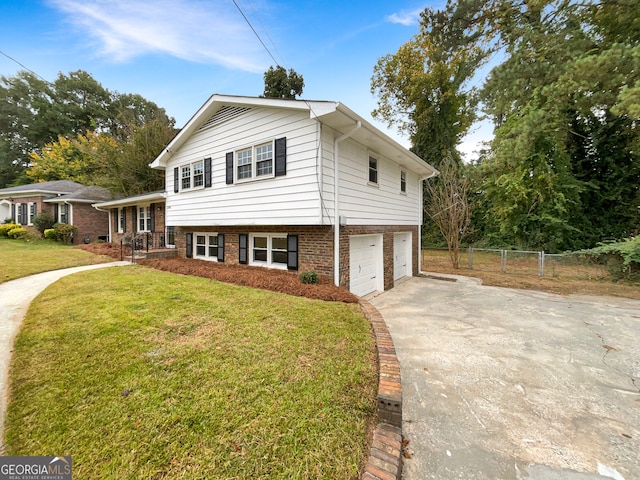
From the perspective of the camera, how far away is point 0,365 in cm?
294

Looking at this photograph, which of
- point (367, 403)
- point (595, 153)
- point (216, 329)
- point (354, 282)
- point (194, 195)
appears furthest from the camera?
point (595, 153)

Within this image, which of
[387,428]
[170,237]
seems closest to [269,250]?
[387,428]

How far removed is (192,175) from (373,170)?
21.9 ft

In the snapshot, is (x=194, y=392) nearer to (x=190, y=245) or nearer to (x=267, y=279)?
(x=267, y=279)

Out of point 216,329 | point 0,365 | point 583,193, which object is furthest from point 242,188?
point 583,193

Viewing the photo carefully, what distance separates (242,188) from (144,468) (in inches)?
271

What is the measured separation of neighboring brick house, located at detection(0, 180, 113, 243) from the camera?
17609 mm

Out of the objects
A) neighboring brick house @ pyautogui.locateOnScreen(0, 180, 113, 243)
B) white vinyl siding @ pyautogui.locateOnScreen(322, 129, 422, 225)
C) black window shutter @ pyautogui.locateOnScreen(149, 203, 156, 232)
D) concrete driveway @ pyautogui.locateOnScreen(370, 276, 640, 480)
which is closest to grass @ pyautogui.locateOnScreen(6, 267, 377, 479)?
concrete driveway @ pyautogui.locateOnScreen(370, 276, 640, 480)

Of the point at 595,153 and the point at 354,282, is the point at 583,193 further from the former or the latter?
the point at 354,282

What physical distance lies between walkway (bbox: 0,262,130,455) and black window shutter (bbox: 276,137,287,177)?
5573 millimetres

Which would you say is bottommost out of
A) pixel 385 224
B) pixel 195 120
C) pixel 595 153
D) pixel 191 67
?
pixel 385 224

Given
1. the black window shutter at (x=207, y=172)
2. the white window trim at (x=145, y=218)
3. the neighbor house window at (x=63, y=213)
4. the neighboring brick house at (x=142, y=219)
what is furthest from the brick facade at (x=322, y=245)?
the neighbor house window at (x=63, y=213)

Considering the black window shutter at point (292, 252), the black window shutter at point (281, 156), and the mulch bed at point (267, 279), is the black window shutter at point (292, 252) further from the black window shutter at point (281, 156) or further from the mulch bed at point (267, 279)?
the black window shutter at point (281, 156)

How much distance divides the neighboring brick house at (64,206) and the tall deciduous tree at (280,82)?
1572 centimetres
